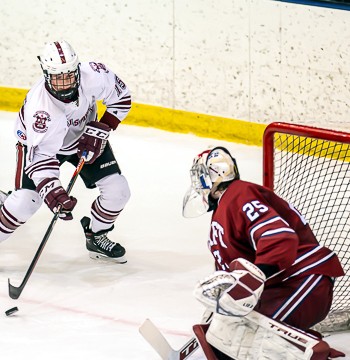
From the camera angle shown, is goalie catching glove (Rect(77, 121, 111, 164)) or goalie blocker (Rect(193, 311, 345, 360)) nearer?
goalie blocker (Rect(193, 311, 345, 360))

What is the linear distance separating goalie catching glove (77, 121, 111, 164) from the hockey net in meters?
0.69

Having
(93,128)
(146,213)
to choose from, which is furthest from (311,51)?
(93,128)

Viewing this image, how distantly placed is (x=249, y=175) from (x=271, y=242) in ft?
8.15

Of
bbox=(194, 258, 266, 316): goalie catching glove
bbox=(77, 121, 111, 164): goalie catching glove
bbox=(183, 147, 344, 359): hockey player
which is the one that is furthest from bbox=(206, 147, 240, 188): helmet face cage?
bbox=(77, 121, 111, 164): goalie catching glove

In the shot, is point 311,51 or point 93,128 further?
point 311,51

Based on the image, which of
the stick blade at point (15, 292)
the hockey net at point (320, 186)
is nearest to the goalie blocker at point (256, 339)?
the hockey net at point (320, 186)

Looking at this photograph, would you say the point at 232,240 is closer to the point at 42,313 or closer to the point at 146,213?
the point at 42,313

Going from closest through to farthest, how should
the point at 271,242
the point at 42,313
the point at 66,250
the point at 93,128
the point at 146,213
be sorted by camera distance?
the point at 271,242 → the point at 42,313 → the point at 93,128 → the point at 66,250 → the point at 146,213

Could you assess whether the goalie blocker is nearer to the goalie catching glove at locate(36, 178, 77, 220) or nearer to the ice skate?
the goalie catching glove at locate(36, 178, 77, 220)

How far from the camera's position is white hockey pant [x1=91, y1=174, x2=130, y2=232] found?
474 cm

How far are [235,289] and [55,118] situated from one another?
1.46 meters

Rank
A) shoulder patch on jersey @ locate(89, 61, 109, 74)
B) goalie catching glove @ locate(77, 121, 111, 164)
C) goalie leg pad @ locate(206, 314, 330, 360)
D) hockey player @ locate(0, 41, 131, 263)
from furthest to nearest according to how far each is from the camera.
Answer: shoulder patch on jersey @ locate(89, 61, 109, 74) < goalie catching glove @ locate(77, 121, 111, 164) < hockey player @ locate(0, 41, 131, 263) < goalie leg pad @ locate(206, 314, 330, 360)

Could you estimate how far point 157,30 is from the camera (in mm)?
6414

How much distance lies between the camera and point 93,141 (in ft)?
15.1
